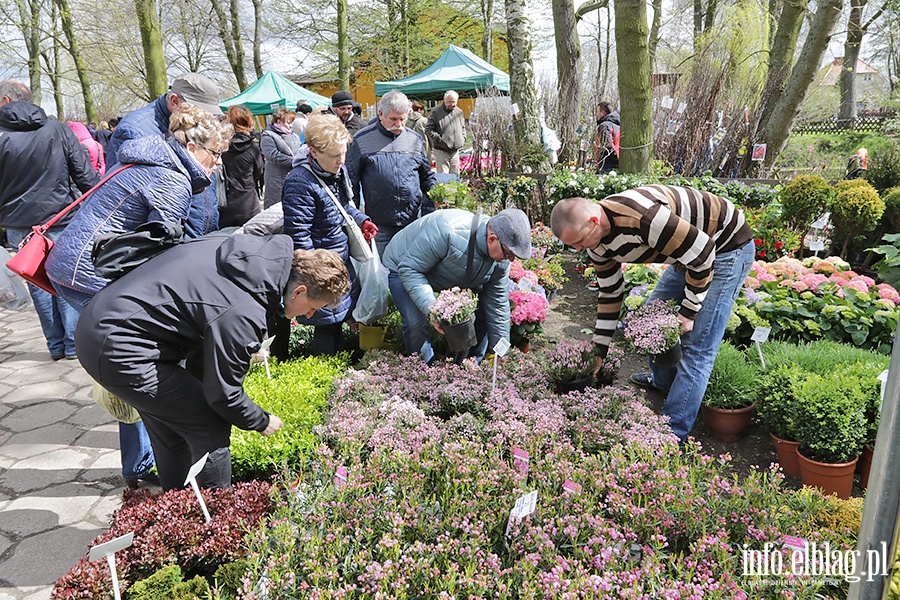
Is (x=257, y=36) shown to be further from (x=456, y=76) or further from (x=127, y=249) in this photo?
(x=127, y=249)

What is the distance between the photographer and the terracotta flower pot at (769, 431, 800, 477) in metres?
3.01

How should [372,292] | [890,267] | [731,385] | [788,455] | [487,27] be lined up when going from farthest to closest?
[487,27] → [890,267] → [372,292] → [731,385] → [788,455]

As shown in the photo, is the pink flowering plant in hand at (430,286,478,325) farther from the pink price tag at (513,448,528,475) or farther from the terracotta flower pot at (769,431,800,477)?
the terracotta flower pot at (769,431,800,477)

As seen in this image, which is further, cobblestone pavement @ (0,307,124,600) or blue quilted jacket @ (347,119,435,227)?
A: blue quilted jacket @ (347,119,435,227)

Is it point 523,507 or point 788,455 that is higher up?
point 523,507

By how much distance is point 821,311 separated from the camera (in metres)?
4.04

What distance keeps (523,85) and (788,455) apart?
18.1ft

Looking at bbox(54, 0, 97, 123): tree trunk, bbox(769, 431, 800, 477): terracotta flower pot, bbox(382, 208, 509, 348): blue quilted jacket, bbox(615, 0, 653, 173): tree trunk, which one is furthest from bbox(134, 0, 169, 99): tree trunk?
bbox(769, 431, 800, 477): terracotta flower pot

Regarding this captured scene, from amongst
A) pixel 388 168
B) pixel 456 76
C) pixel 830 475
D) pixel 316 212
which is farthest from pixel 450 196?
pixel 456 76

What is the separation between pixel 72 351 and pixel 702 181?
6.23 meters

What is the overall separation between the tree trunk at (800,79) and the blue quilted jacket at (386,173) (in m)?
6.59

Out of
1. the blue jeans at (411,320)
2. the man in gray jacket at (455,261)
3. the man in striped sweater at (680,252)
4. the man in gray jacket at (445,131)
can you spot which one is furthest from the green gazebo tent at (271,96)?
the man in striped sweater at (680,252)

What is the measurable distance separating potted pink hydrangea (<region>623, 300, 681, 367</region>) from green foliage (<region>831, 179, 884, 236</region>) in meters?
3.63

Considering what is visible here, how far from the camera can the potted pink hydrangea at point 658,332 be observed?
2.88m
